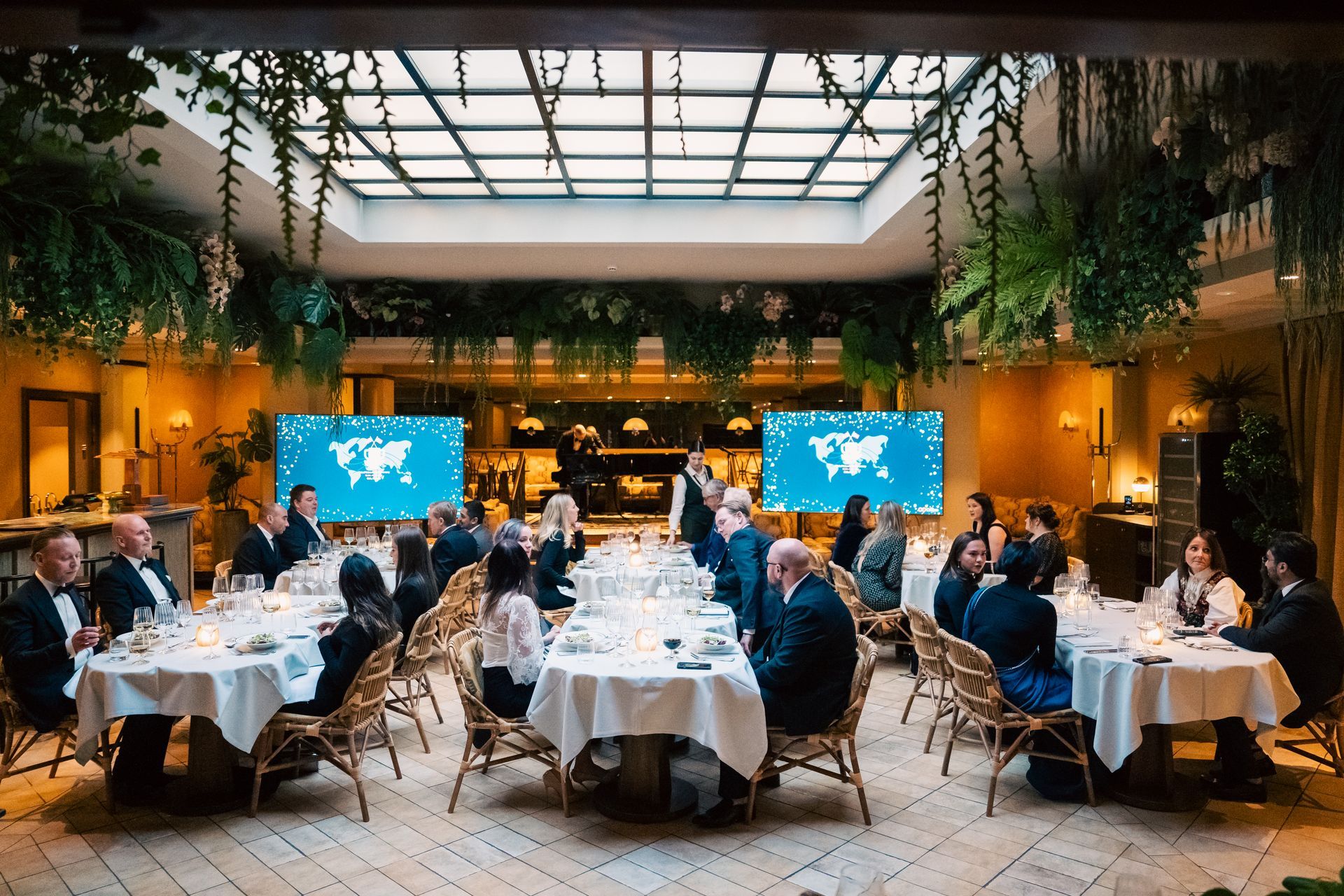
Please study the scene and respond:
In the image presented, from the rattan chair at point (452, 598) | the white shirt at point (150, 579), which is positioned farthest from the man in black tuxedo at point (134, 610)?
the rattan chair at point (452, 598)

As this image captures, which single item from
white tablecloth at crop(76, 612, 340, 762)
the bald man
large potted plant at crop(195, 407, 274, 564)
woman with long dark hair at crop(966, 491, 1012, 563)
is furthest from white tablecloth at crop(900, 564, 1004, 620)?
large potted plant at crop(195, 407, 274, 564)

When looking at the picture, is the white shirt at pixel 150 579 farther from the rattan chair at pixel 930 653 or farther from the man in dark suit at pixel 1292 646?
the man in dark suit at pixel 1292 646

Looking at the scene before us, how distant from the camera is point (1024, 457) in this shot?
15.7m

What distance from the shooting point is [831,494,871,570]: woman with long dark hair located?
8.42m

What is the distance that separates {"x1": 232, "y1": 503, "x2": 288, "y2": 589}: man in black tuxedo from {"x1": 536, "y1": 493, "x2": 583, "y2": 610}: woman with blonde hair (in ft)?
7.23

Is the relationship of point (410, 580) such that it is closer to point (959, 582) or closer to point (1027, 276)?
point (959, 582)

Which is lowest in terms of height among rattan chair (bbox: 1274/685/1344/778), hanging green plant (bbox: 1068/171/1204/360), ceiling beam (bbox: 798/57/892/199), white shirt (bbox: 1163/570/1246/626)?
rattan chair (bbox: 1274/685/1344/778)

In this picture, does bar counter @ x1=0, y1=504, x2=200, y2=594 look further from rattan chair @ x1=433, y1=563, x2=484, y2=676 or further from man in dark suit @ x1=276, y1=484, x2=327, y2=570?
rattan chair @ x1=433, y1=563, x2=484, y2=676

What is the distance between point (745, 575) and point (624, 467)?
977 cm

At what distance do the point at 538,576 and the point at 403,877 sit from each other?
3421mm

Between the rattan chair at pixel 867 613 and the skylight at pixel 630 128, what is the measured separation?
11.3 ft

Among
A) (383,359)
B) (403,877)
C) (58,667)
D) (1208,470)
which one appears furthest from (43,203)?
(1208,470)

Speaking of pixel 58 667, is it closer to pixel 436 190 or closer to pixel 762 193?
pixel 436 190

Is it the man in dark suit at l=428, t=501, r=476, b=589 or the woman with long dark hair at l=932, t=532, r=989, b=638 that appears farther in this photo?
the man in dark suit at l=428, t=501, r=476, b=589
